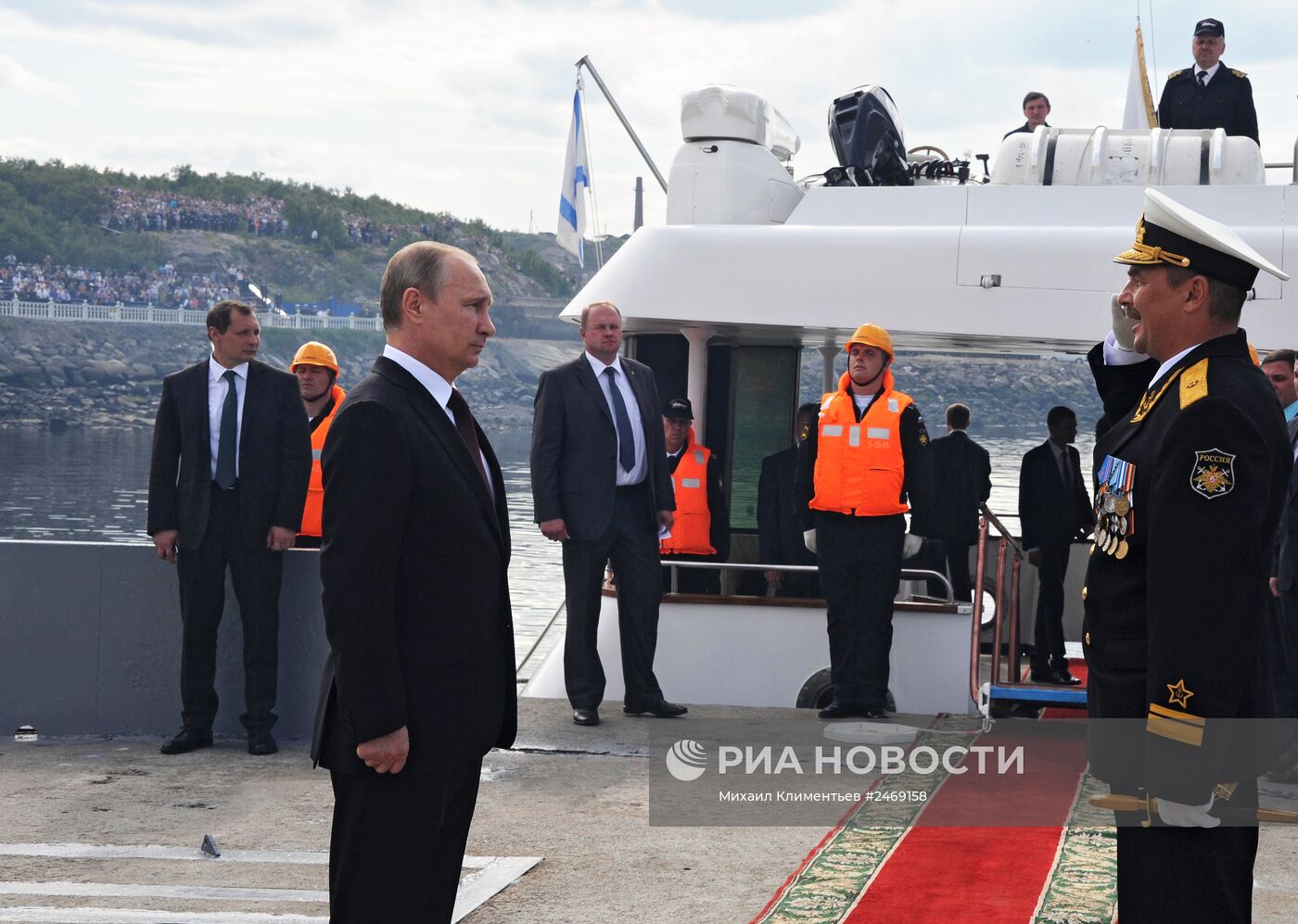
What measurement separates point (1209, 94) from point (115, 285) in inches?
4210

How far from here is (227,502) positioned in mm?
6000

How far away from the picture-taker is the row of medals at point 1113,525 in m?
2.75

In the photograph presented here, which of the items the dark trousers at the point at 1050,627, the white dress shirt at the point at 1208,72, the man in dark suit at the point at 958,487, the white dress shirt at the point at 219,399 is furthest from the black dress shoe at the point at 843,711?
the white dress shirt at the point at 1208,72

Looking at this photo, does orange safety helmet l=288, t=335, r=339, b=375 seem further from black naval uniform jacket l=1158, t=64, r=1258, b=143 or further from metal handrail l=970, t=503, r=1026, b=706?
black naval uniform jacket l=1158, t=64, r=1258, b=143

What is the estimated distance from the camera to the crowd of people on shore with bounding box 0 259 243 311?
101125 mm

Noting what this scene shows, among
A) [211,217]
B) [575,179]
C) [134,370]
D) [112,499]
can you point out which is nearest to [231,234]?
[211,217]

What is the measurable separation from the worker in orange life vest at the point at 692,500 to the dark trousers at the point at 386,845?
513 centimetres

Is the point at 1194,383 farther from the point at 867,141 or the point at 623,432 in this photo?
the point at 867,141

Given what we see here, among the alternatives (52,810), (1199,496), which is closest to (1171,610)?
(1199,496)

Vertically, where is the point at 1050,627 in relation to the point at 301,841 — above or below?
above

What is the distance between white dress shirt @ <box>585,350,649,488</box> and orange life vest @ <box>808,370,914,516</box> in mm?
776

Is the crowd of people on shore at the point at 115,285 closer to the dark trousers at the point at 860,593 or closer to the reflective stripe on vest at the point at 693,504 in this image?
the reflective stripe on vest at the point at 693,504

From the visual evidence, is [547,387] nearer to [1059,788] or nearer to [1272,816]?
[1059,788]

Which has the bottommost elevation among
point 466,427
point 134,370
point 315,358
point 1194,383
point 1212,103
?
point 466,427
